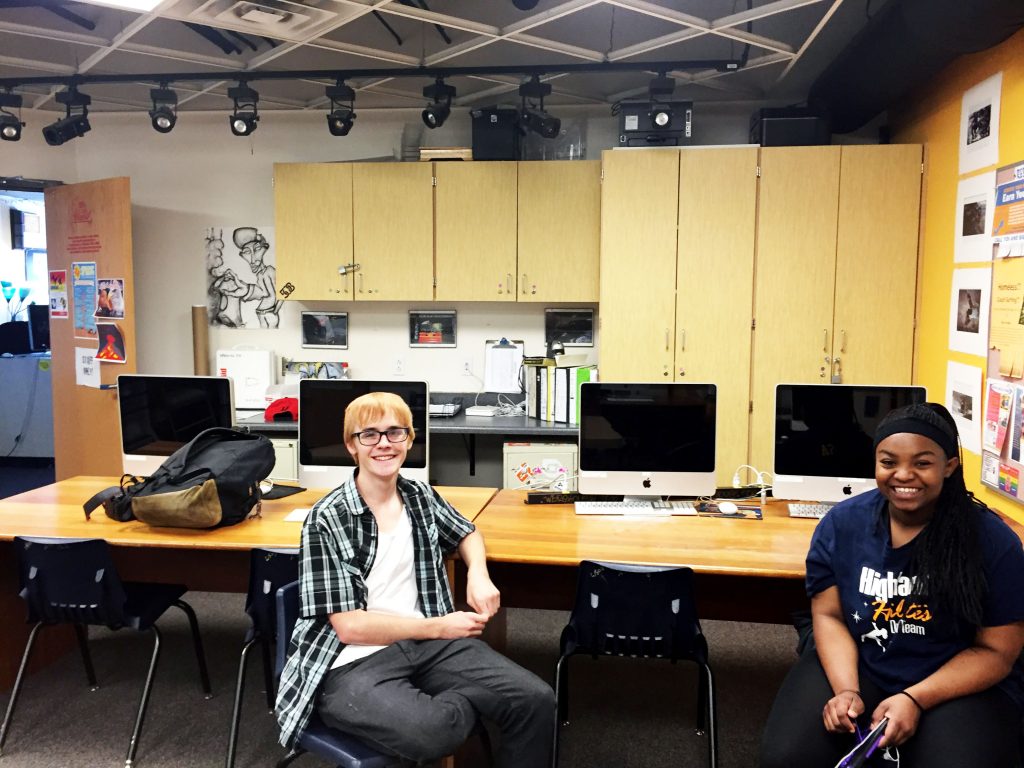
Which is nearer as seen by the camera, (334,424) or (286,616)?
(286,616)

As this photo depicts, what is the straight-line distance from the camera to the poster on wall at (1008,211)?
319 centimetres

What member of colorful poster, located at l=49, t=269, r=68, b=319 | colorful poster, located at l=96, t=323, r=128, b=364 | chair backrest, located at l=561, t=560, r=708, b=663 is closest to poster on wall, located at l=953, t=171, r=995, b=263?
chair backrest, located at l=561, t=560, r=708, b=663

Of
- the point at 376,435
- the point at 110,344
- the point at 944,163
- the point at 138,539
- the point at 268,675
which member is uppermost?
the point at 944,163

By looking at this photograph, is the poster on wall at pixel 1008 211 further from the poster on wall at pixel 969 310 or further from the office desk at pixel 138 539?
the office desk at pixel 138 539

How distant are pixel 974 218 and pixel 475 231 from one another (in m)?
2.60

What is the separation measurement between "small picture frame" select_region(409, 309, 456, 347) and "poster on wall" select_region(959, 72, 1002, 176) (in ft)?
9.81

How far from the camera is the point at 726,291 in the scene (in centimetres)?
443

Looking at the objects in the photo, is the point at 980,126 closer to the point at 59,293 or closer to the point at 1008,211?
the point at 1008,211

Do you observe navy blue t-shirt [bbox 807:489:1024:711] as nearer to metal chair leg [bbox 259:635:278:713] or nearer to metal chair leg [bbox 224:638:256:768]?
metal chair leg [bbox 224:638:256:768]

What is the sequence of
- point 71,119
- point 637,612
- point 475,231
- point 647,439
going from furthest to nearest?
point 475,231, point 71,119, point 647,439, point 637,612

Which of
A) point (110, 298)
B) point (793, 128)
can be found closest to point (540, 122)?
point (793, 128)

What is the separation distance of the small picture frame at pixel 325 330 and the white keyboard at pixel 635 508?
9.08 ft

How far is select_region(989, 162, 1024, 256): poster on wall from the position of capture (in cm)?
319

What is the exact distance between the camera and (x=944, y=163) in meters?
4.02
